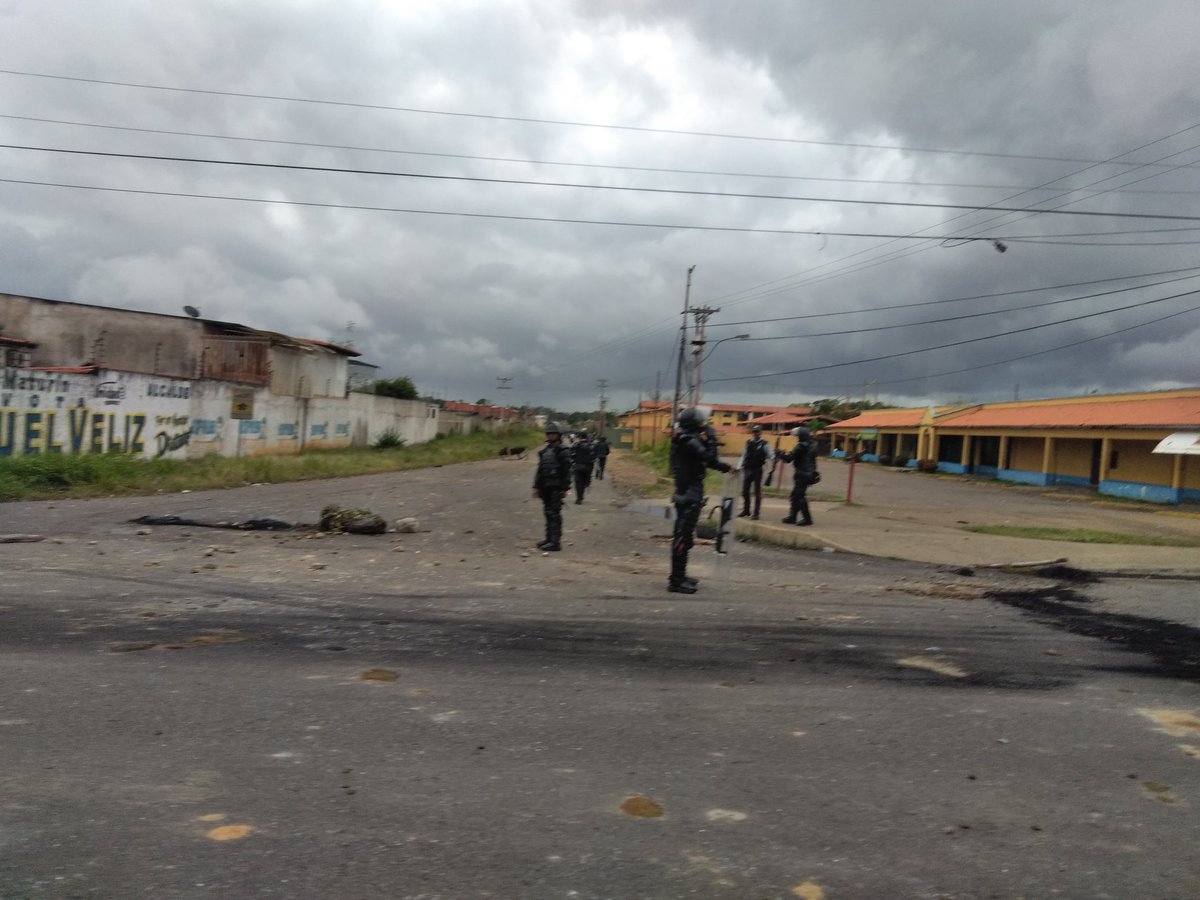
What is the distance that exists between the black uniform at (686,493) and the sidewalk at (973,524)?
4945 mm

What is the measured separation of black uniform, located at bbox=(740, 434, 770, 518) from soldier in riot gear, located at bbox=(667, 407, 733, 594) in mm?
5988

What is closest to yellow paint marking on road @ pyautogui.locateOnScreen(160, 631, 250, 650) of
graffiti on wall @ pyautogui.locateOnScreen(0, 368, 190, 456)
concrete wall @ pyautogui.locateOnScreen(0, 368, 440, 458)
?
graffiti on wall @ pyautogui.locateOnScreen(0, 368, 190, 456)

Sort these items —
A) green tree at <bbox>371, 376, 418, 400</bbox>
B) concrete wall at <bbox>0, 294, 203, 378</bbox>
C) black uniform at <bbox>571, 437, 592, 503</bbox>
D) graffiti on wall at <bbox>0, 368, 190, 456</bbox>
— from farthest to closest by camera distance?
green tree at <bbox>371, 376, 418, 400</bbox> < concrete wall at <bbox>0, 294, 203, 378</bbox> < graffiti on wall at <bbox>0, 368, 190, 456</bbox> < black uniform at <bbox>571, 437, 592, 503</bbox>

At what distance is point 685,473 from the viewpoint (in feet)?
27.0

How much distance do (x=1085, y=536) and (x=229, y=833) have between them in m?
15.6

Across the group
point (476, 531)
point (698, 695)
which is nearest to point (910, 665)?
point (698, 695)

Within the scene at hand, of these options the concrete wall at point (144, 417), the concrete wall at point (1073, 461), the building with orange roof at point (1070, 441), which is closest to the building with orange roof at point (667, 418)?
the building with orange roof at point (1070, 441)

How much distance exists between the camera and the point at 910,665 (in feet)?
18.5

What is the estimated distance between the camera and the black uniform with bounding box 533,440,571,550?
445 inches

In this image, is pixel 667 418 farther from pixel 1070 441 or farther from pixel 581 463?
pixel 581 463

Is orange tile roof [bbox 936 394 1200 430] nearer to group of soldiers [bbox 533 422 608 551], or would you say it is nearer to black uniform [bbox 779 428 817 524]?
black uniform [bbox 779 428 817 524]

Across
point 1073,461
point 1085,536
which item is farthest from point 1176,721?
point 1073,461

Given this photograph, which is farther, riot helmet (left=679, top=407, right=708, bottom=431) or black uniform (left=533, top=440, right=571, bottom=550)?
black uniform (left=533, top=440, right=571, bottom=550)

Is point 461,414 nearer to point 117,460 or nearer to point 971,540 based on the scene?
point 117,460
